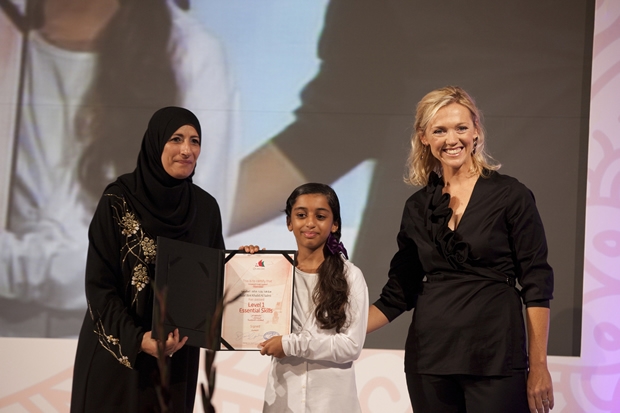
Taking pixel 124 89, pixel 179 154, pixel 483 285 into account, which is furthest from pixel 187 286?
pixel 124 89

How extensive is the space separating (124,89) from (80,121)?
282 mm

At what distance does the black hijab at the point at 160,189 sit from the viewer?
6.77 ft

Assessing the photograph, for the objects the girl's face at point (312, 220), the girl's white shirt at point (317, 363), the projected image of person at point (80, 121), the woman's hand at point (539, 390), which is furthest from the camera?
the projected image of person at point (80, 121)

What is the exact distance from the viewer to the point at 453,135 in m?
2.01

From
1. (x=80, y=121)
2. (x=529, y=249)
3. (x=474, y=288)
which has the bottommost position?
(x=474, y=288)

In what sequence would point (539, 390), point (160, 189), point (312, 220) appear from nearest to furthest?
point (539, 390)
point (160, 189)
point (312, 220)

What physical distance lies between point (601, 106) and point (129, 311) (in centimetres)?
257

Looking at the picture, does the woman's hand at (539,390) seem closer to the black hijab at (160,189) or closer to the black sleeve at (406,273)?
the black sleeve at (406,273)

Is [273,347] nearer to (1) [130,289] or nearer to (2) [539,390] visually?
(1) [130,289]

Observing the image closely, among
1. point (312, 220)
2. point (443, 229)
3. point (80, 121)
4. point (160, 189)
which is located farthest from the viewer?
point (80, 121)

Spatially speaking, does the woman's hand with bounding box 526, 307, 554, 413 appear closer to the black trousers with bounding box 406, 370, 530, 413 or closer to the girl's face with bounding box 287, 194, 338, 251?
the black trousers with bounding box 406, 370, 530, 413

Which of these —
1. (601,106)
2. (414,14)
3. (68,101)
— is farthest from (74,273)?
(601,106)

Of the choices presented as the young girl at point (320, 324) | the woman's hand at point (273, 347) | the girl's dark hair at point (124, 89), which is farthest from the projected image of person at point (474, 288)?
the girl's dark hair at point (124, 89)

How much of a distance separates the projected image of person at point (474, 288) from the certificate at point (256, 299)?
0.39 meters
